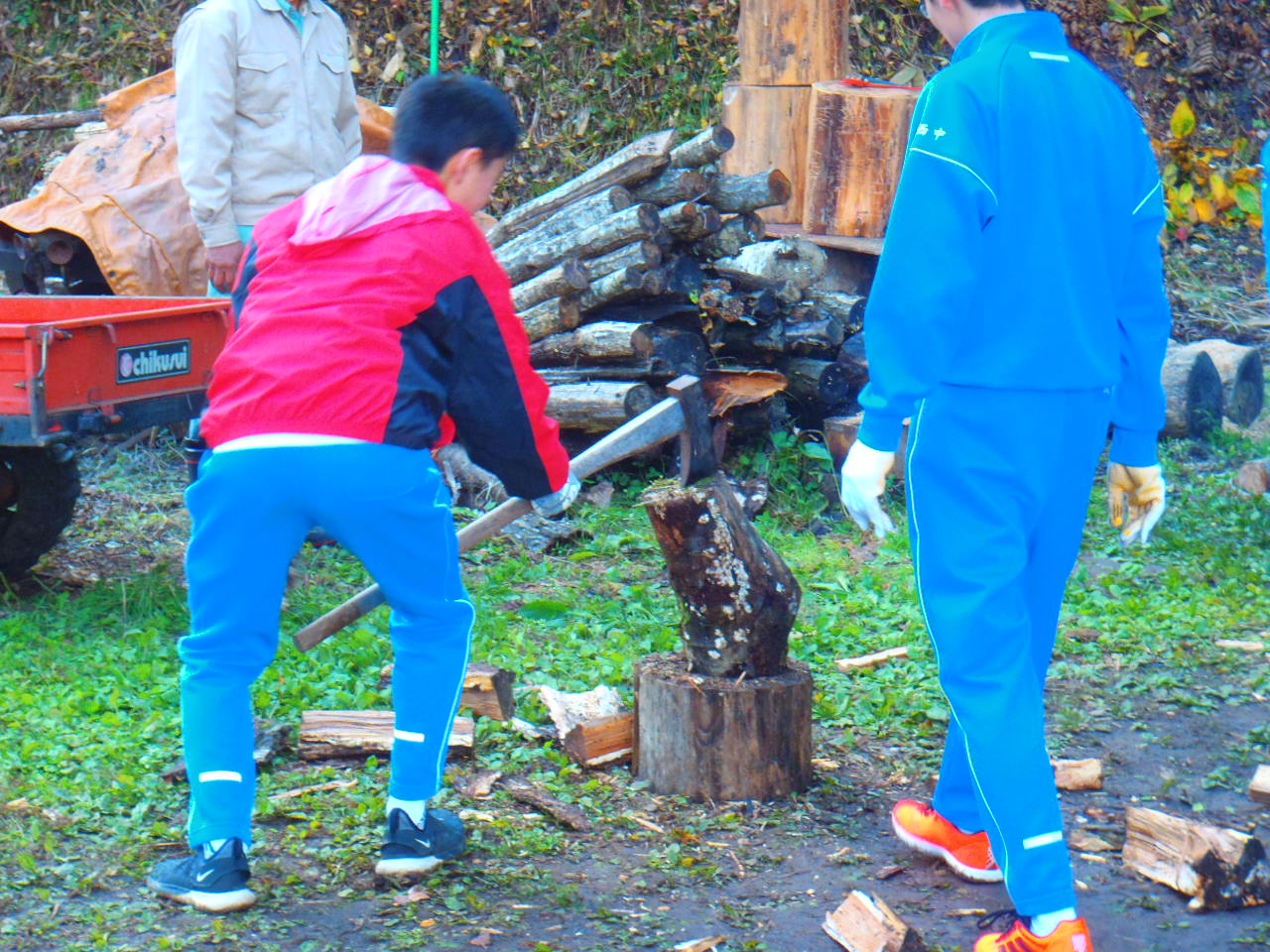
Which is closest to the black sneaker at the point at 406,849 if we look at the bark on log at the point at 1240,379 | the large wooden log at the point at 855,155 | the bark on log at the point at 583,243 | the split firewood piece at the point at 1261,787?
the split firewood piece at the point at 1261,787

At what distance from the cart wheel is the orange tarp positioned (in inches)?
70.6

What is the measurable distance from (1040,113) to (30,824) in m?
3.03

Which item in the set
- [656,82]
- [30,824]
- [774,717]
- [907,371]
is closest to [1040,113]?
[907,371]

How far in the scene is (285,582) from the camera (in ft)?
10.2

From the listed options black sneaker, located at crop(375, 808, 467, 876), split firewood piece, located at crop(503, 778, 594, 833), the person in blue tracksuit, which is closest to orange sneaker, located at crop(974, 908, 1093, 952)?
the person in blue tracksuit

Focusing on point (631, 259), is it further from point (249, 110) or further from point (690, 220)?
point (249, 110)

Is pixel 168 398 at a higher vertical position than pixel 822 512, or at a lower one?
higher

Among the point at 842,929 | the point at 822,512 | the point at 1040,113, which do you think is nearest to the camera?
the point at 1040,113

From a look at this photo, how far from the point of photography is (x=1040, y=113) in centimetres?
278

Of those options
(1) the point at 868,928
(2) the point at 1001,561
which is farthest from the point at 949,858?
(2) the point at 1001,561

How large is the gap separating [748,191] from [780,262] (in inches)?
16.9

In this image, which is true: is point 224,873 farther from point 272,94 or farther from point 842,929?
point 272,94

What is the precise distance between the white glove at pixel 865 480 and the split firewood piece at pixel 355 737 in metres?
1.65

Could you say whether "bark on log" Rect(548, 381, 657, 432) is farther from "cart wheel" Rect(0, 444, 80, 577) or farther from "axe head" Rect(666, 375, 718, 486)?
"cart wheel" Rect(0, 444, 80, 577)
